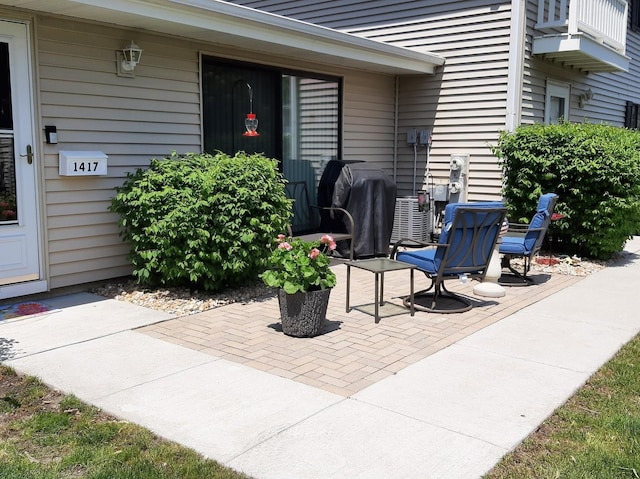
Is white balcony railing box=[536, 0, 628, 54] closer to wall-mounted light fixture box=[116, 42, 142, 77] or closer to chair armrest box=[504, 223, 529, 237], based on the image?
chair armrest box=[504, 223, 529, 237]

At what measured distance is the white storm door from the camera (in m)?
5.34

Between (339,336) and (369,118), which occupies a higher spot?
(369,118)

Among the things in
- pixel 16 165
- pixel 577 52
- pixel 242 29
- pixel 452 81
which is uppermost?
pixel 577 52

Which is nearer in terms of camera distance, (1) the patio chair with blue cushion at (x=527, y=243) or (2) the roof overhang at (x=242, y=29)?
(2) the roof overhang at (x=242, y=29)

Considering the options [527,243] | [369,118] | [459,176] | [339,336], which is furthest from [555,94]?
[339,336]

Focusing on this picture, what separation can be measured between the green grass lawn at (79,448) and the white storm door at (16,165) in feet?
7.43

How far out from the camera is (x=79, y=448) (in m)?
2.94

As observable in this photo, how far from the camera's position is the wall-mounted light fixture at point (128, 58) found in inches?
237

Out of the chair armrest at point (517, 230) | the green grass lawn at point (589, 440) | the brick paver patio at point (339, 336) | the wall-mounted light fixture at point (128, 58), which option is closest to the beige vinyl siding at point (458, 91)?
the chair armrest at point (517, 230)

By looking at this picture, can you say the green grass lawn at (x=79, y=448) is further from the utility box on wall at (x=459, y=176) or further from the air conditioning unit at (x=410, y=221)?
the utility box on wall at (x=459, y=176)

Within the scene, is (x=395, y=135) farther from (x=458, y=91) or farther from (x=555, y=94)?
(x=555, y=94)

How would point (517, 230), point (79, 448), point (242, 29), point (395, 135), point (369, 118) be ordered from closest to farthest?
point (79, 448), point (242, 29), point (517, 230), point (369, 118), point (395, 135)

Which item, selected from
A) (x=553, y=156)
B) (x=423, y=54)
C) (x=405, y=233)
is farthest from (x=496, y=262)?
(x=423, y=54)

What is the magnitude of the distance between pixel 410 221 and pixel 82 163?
15.7ft
